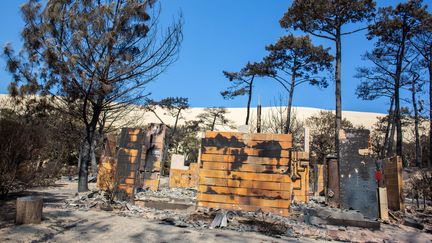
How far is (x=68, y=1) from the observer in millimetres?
12914

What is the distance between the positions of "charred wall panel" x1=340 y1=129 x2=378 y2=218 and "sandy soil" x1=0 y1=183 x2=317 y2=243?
352cm

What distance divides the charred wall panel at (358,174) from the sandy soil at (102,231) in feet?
11.5

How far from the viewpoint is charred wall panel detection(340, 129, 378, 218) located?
9797 mm

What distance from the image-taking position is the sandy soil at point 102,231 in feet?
19.7

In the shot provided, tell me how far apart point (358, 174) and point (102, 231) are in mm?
7150

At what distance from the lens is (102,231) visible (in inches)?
263

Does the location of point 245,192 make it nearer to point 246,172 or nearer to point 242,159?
point 246,172

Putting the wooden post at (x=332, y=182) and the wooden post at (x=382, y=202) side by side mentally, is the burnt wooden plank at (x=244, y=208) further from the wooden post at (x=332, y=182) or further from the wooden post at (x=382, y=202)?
the wooden post at (x=382, y=202)

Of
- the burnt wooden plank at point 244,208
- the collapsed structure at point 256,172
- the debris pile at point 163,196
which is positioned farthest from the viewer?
the debris pile at point 163,196

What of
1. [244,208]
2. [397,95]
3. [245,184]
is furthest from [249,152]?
[397,95]

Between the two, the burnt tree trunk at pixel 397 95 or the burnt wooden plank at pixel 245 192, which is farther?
the burnt tree trunk at pixel 397 95

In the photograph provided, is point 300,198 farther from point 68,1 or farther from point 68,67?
point 68,1

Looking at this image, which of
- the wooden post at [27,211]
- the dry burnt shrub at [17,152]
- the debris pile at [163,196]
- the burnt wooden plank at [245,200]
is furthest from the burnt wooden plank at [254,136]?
the wooden post at [27,211]

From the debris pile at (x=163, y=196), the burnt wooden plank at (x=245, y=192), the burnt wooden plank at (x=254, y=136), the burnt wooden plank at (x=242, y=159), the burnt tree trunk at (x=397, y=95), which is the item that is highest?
the burnt tree trunk at (x=397, y=95)
